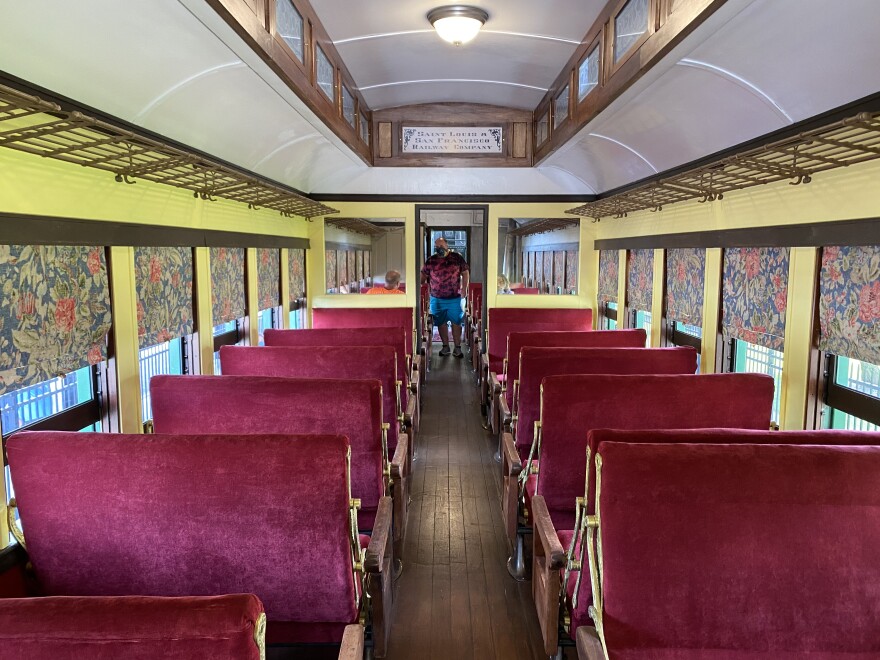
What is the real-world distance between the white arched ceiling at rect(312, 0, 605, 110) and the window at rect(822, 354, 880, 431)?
209 centimetres

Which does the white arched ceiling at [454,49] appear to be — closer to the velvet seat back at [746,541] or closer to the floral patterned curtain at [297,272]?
the floral patterned curtain at [297,272]

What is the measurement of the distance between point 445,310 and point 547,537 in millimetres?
5495

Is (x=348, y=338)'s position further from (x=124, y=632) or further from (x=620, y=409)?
(x=124, y=632)

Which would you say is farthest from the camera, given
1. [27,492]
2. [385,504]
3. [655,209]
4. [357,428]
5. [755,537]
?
[655,209]

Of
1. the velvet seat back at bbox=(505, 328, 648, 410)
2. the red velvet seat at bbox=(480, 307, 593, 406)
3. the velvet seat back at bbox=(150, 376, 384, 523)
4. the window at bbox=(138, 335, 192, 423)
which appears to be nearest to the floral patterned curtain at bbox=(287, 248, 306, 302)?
the red velvet seat at bbox=(480, 307, 593, 406)

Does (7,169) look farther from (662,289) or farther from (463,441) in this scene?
(662,289)

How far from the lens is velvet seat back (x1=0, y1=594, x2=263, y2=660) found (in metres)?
0.96

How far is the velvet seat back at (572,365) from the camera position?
3119mm

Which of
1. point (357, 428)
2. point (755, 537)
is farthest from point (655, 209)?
point (755, 537)

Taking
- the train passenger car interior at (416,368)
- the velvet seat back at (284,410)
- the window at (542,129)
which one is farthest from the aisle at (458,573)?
the window at (542,129)

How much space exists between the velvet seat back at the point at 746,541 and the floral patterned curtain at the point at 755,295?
1625 mm

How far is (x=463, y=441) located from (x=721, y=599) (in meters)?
3.24

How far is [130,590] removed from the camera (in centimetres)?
162

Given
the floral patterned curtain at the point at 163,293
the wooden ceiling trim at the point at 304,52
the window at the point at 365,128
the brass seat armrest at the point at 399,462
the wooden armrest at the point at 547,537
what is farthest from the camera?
the window at the point at 365,128
